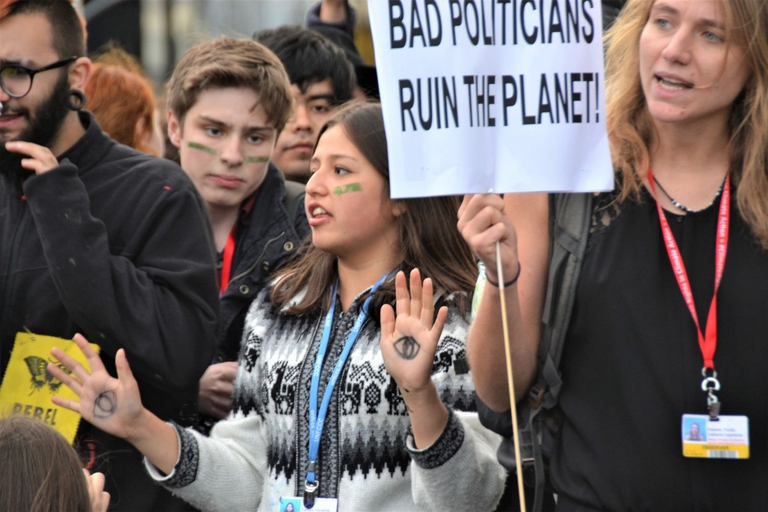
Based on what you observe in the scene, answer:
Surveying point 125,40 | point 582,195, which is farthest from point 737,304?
point 125,40

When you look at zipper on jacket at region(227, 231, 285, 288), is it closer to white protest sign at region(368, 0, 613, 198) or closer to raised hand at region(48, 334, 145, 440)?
raised hand at region(48, 334, 145, 440)

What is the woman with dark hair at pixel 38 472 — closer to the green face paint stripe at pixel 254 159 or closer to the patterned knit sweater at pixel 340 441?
the patterned knit sweater at pixel 340 441

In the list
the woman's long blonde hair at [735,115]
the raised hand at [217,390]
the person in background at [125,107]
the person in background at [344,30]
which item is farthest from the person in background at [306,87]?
the woman's long blonde hair at [735,115]

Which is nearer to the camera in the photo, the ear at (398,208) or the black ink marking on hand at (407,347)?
the black ink marking on hand at (407,347)

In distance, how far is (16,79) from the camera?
3723mm

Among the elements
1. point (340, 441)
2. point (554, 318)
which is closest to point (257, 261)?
point (340, 441)

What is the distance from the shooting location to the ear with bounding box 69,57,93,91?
3.87 meters

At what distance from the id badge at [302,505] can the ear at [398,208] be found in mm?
919

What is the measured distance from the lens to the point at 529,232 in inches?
121

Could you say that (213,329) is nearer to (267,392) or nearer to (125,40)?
(267,392)

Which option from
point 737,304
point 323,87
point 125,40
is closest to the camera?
point 737,304

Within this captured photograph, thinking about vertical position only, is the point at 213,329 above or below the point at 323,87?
below

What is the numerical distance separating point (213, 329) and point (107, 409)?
0.43 m

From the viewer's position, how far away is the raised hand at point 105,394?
3.47 m
